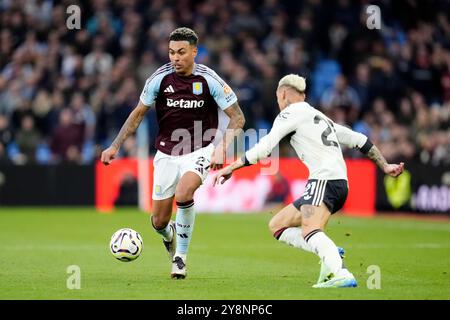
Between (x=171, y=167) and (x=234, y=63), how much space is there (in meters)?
13.2

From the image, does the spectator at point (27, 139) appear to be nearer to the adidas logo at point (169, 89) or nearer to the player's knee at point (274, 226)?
the adidas logo at point (169, 89)

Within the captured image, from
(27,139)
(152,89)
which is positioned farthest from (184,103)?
(27,139)

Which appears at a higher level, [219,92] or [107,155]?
[219,92]

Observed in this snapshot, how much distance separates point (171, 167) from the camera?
10.8 meters

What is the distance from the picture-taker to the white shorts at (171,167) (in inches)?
422

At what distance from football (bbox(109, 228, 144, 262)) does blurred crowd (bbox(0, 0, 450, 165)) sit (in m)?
11.7

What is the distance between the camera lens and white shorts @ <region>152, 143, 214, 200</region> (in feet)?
35.2

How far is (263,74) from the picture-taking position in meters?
23.9

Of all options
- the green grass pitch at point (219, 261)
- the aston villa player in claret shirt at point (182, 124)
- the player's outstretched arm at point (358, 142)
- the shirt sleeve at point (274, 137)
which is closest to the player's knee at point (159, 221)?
the aston villa player in claret shirt at point (182, 124)

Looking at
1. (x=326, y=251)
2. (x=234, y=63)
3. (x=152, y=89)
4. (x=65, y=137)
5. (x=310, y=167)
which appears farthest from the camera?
(x=234, y=63)

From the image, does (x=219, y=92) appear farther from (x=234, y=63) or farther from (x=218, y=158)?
(x=234, y=63)

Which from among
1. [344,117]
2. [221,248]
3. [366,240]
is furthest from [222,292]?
[344,117]

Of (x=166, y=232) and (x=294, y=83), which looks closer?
(x=294, y=83)
